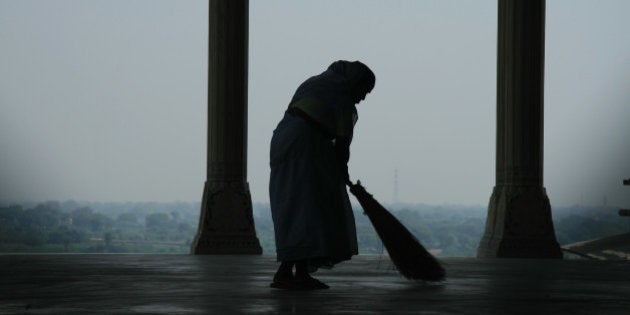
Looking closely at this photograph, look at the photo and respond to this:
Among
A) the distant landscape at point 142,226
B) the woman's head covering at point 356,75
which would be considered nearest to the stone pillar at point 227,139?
the distant landscape at point 142,226

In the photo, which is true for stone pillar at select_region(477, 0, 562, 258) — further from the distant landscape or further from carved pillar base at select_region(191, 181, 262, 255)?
carved pillar base at select_region(191, 181, 262, 255)

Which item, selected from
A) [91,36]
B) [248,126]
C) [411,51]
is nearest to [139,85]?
[91,36]

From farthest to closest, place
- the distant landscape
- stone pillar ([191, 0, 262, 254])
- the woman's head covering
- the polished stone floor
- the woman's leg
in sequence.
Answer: the distant landscape < stone pillar ([191, 0, 262, 254]) < the woman's head covering < the woman's leg < the polished stone floor

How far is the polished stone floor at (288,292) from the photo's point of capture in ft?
17.1

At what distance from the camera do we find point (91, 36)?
24.2m

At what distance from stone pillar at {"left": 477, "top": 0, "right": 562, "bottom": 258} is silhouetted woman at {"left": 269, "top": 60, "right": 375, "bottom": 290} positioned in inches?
226

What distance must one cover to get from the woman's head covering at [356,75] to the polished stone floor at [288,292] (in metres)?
1.12

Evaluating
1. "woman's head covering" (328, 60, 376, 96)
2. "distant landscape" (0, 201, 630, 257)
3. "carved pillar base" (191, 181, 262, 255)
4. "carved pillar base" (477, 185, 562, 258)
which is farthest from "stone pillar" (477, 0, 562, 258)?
"woman's head covering" (328, 60, 376, 96)

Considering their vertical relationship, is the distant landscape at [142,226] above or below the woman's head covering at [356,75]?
below

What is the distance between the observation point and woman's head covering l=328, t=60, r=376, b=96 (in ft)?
21.3

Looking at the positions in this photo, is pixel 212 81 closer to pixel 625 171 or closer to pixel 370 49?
pixel 625 171

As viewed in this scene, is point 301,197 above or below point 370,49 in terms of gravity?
below

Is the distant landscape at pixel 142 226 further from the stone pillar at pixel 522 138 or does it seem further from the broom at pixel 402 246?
the broom at pixel 402 246

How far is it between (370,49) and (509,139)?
28390mm
